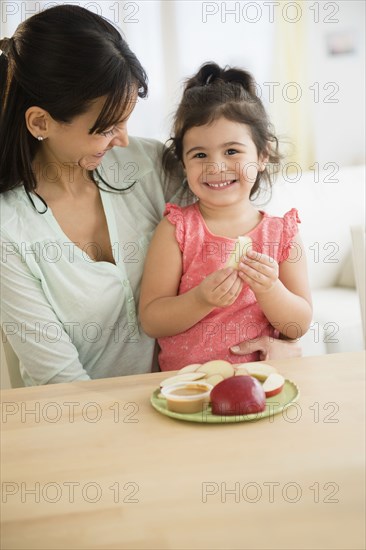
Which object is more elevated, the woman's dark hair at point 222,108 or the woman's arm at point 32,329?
the woman's dark hair at point 222,108

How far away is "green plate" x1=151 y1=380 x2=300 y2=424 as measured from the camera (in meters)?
1.09

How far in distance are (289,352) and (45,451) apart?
70 centimetres

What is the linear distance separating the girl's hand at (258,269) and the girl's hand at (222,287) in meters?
0.02

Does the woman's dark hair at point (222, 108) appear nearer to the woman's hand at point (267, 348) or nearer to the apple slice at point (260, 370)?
the woman's hand at point (267, 348)

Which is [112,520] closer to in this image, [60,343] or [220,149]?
[60,343]

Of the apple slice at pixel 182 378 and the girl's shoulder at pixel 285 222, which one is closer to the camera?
the apple slice at pixel 182 378

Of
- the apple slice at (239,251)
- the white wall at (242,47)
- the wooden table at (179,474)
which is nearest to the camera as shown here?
the wooden table at (179,474)

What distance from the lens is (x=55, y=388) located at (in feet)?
4.35

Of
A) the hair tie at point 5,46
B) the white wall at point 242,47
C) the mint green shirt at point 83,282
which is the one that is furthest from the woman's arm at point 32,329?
the white wall at point 242,47

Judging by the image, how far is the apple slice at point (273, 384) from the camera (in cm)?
117

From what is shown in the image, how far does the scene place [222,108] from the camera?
1.63m

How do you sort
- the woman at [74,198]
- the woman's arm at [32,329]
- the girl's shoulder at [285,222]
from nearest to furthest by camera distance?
the woman at [74,198], the woman's arm at [32,329], the girl's shoulder at [285,222]

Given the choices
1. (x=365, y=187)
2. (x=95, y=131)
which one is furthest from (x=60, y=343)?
(x=365, y=187)

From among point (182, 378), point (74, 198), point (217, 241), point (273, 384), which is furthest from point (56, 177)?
point (273, 384)
